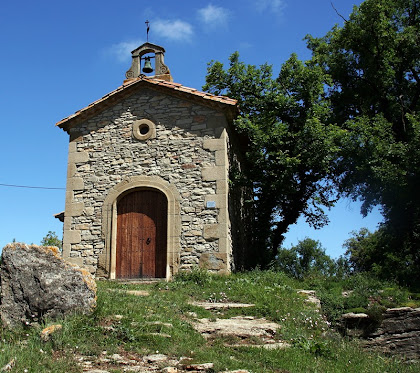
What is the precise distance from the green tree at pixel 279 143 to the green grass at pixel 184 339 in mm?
4575

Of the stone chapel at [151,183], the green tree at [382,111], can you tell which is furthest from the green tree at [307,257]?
the stone chapel at [151,183]

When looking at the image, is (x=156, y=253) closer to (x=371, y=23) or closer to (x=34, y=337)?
(x=34, y=337)

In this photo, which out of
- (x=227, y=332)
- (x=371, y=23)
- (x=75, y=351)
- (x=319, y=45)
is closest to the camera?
(x=75, y=351)

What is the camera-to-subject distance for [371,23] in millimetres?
17875

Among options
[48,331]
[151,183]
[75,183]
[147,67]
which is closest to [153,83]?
[147,67]

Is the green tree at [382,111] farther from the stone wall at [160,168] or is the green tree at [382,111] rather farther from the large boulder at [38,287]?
the large boulder at [38,287]

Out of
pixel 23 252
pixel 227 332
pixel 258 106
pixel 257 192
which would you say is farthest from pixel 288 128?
pixel 23 252

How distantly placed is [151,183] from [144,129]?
1.71m

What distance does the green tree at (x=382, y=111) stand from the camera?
1582cm

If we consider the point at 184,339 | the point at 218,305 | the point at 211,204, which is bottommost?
the point at 184,339

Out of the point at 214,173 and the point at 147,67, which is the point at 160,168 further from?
the point at 147,67

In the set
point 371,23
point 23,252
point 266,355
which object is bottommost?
point 266,355

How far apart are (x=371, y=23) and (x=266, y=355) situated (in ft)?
46.9

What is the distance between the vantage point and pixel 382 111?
18859 mm
